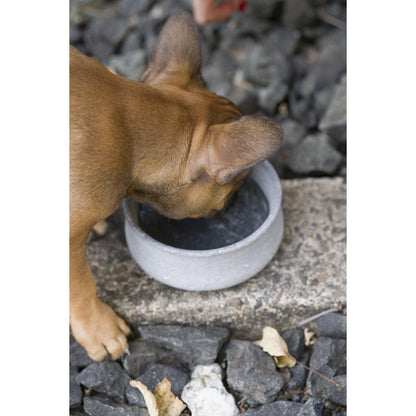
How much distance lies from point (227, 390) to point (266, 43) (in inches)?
93.3

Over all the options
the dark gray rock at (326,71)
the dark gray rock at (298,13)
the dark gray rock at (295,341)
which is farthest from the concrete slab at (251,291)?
the dark gray rock at (298,13)

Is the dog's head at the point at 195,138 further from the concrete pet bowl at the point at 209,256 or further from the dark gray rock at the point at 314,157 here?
the dark gray rock at the point at 314,157

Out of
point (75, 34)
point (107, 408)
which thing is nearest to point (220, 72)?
point (75, 34)

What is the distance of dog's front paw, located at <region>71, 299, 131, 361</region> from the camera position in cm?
220

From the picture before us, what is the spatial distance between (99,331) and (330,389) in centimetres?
90

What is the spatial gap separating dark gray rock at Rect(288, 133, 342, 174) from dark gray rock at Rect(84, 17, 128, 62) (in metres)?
1.52

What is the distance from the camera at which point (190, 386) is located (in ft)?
7.42

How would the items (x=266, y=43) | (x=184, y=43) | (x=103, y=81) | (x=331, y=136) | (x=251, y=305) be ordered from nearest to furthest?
1. (x=103, y=81)
2. (x=184, y=43)
3. (x=251, y=305)
4. (x=331, y=136)
5. (x=266, y=43)

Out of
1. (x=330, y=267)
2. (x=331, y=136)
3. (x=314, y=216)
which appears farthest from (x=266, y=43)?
(x=330, y=267)

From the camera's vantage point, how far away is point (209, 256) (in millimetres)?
2170

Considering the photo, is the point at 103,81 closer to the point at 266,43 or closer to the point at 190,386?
the point at 190,386

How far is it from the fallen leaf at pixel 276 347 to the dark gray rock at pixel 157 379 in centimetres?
33

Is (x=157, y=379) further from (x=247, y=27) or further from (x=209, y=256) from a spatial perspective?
(x=247, y=27)

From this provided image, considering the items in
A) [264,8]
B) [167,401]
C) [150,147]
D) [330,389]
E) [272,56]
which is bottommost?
[167,401]
